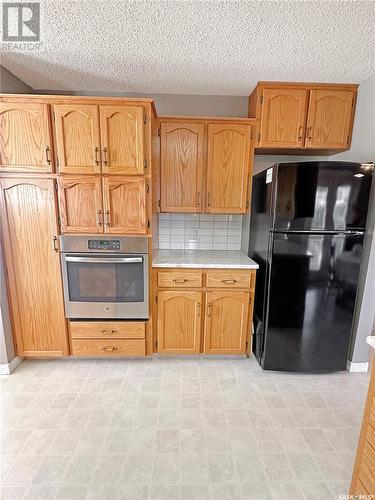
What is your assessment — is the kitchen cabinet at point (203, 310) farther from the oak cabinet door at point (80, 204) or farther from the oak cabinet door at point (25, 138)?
the oak cabinet door at point (25, 138)

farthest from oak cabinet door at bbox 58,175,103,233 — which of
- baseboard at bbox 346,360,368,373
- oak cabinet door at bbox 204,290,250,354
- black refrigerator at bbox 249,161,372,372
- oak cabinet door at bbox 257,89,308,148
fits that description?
baseboard at bbox 346,360,368,373

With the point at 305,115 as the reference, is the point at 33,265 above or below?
below

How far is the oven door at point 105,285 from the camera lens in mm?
2014

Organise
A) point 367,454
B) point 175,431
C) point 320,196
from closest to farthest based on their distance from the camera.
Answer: point 367,454 < point 175,431 < point 320,196

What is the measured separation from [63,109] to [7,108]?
0.40 m

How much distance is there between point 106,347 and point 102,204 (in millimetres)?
1247

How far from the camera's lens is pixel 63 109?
1825 millimetres

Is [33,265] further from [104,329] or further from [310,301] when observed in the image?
[310,301]

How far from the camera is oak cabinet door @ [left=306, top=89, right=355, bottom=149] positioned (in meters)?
2.09

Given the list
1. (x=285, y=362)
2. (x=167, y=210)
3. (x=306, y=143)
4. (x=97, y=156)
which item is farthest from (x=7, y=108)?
(x=285, y=362)

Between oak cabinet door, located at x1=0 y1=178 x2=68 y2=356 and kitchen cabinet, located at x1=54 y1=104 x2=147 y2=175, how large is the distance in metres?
0.29

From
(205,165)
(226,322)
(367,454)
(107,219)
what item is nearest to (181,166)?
(205,165)

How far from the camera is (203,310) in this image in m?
2.16

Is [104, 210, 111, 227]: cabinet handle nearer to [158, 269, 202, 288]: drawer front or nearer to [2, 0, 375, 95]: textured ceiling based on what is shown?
[158, 269, 202, 288]: drawer front
